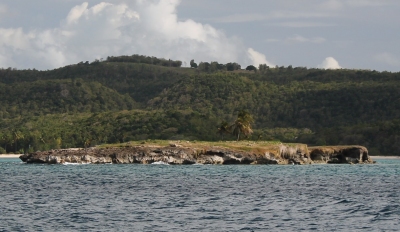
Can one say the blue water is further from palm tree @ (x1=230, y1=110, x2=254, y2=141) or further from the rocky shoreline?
palm tree @ (x1=230, y1=110, x2=254, y2=141)

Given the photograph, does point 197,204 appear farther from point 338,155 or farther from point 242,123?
point 242,123

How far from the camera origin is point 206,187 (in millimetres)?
88438

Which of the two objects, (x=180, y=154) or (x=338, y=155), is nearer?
(x=180, y=154)

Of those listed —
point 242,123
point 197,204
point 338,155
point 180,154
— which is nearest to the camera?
point 197,204

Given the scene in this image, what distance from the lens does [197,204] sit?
68625mm

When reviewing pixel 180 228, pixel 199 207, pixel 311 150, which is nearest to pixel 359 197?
pixel 199 207

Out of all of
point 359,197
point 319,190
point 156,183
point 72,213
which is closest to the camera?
point 72,213

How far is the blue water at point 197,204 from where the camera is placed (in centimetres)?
5481

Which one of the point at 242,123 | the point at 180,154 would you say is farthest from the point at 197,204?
the point at 242,123

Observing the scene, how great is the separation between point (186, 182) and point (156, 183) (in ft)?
14.3

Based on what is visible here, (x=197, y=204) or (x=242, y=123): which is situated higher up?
(x=242, y=123)

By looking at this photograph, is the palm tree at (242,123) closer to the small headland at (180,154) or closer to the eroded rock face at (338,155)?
the eroded rock face at (338,155)

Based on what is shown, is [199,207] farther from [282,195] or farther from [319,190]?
[319,190]

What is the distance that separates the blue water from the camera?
180 ft
